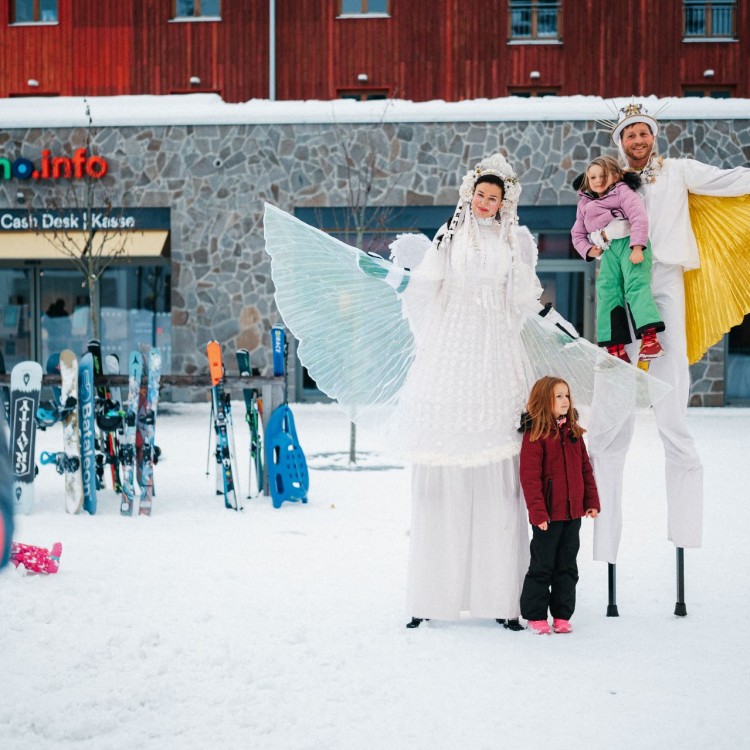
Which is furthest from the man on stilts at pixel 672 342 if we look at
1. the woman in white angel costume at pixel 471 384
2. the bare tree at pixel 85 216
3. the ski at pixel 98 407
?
the bare tree at pixel 85 216

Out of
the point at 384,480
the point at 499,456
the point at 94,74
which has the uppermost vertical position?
the point at 94,74

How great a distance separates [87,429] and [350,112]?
34.0 feet

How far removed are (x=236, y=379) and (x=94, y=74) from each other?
49.0 ft

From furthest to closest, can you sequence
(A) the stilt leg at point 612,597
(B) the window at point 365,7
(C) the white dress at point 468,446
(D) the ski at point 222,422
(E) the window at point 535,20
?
1. (E) the window at point 535,20
2. (B) the window at point 365,7
3. (D) the ski at point 222,422
4. (A) the stilt leg at point 612,597
5. (C) the white dress at point 468,446

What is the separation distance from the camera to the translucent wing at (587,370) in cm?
416

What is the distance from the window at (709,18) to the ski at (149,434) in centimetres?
1654

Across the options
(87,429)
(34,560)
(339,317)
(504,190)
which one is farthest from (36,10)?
(504,190)

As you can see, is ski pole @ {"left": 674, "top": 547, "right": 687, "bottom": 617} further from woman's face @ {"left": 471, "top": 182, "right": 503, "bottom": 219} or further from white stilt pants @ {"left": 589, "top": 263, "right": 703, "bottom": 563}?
woman's face @ {"left": 471, "top": 182, "right": 503, "bottom": 219}

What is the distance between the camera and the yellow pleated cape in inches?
175

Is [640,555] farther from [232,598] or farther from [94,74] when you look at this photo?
[94,74]

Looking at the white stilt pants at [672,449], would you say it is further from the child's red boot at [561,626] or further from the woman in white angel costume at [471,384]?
the child's red boot at [561,626]

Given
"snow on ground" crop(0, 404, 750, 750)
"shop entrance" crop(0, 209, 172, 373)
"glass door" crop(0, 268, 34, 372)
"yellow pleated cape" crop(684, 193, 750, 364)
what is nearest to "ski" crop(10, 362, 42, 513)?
"snow on ground" crop(0, 404, 750, 750)

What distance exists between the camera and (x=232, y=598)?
180 inches

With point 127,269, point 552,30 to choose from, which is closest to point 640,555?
point 127,269
